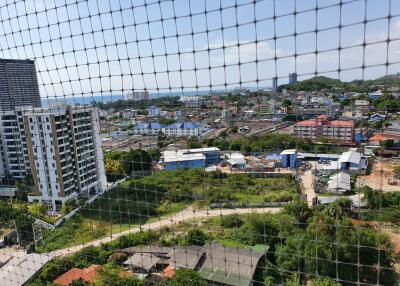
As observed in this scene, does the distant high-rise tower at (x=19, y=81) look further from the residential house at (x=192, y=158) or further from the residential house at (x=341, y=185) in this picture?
the residential house at (x=341, y=185)

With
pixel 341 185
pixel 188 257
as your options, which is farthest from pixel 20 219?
pixel 341 185

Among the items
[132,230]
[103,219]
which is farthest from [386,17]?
[103,219]

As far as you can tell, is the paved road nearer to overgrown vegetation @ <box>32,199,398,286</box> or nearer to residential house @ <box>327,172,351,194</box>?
overgrown vegetation @ <box>32,199,398,286</box>

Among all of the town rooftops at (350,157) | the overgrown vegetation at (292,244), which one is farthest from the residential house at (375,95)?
the town rooftops at (350,157)

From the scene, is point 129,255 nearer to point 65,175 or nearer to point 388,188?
point 65,175

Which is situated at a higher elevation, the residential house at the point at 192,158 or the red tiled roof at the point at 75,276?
the residential house at the point at 192,158

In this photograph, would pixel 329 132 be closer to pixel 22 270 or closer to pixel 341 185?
pixel 341 185
